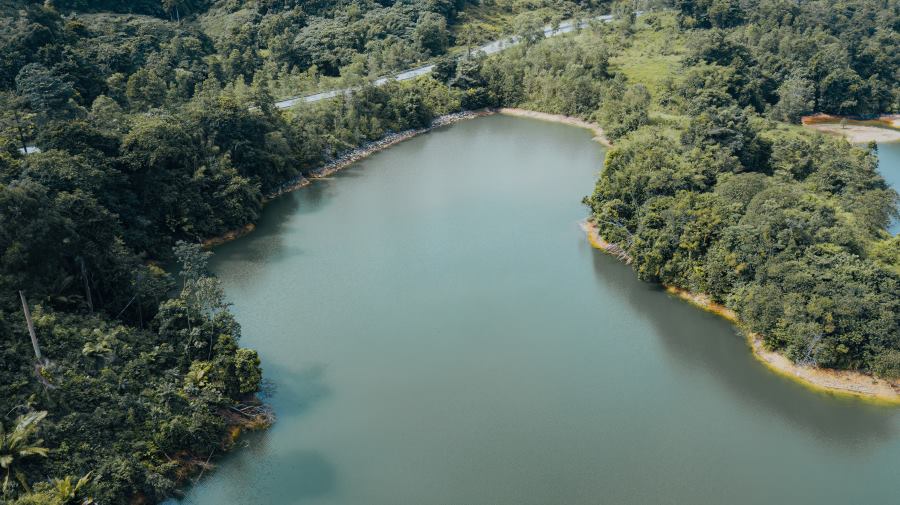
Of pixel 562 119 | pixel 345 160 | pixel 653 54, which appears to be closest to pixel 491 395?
pixel 345 160

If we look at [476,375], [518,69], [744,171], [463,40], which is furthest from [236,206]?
[463,40]

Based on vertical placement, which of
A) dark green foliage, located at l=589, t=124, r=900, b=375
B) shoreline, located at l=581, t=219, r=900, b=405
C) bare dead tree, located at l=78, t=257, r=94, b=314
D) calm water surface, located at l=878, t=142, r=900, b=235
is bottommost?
shoreline, located at l=581, t=219, r=900, b=405

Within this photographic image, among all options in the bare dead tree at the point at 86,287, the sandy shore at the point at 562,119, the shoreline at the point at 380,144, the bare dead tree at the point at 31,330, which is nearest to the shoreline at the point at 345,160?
the shoreline at the point at 380,144

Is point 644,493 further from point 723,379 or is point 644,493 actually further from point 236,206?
point 236,206

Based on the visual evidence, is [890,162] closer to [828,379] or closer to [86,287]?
[828,379]

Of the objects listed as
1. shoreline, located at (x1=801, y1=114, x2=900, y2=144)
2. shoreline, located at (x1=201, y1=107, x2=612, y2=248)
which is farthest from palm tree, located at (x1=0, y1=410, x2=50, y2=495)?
shoreline, located at (x1=801, y1=114, x2=900, y2=144)

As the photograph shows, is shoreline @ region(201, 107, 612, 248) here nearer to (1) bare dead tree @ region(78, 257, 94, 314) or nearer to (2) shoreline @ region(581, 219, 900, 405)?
(1) bare dead tree @ region(78, 257, 94, 314)
